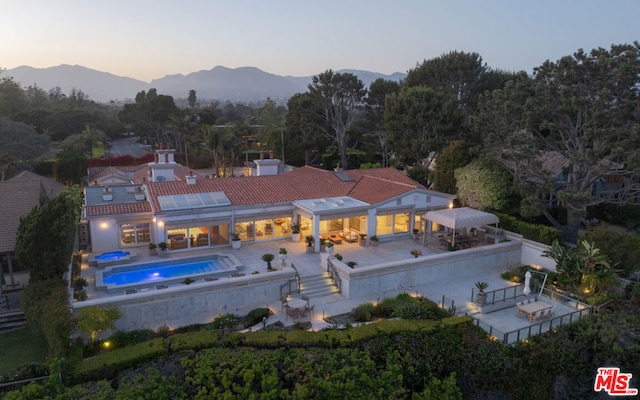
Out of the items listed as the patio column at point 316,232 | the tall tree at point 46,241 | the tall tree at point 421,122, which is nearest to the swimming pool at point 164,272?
the tall tree at point 46,241

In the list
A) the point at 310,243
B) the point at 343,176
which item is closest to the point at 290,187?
the point at 343,176

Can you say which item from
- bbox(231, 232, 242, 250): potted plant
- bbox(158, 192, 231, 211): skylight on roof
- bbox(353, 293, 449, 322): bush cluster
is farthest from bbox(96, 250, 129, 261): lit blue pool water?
bbox(353, 293, 449, 322): bush cluster

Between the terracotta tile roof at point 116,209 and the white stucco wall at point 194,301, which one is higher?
the terracotta tile roof at point 116,209

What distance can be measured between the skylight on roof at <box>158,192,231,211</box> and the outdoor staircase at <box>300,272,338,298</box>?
875cm

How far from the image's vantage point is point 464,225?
87.2 ft

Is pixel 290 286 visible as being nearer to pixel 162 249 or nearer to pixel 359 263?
pixel 359 263

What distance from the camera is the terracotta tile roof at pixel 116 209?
26.3 metres

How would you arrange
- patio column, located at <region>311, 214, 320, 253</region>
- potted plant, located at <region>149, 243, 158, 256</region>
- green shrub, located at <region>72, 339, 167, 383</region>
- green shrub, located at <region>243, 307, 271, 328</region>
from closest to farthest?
green shrub, located at <region>72, 339, 167, 383</region>
green shrub, located at <region>243, 307, 271, 328</region>
potted plant, located at <region>149, 243, 158, 256</region>
patio column, located at <region>311, 214, 320, 253</region>

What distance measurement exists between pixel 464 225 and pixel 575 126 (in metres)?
10.2

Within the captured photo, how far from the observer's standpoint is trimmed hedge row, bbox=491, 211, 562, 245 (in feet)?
87.9

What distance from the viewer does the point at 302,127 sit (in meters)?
57.3

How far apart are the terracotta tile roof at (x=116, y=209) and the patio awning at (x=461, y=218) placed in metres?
19.5

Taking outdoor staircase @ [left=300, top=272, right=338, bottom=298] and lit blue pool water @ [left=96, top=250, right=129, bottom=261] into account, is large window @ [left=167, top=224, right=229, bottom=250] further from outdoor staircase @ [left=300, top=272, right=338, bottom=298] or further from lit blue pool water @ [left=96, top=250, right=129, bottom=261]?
outdoor staircase @ [left=300, top=272, right=338, bottom=298]

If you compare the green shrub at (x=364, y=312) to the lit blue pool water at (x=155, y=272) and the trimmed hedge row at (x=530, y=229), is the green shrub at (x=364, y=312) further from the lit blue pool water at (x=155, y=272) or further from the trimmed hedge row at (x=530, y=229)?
the trimmed hedge row at (x=530, y=229)
